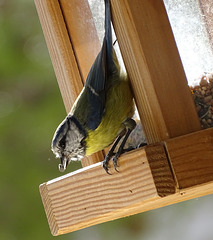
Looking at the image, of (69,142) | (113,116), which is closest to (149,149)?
(113,116)

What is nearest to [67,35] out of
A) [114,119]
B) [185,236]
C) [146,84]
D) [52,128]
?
[114,119]

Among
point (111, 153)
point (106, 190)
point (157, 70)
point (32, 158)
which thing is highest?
point (157, 70)

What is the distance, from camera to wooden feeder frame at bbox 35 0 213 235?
1.61m

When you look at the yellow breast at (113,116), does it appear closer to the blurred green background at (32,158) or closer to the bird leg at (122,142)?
the bird leg at (122,142)

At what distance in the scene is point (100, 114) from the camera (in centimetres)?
206

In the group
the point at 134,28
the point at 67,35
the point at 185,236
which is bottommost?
the point at 185,236

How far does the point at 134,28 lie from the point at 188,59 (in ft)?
0.70

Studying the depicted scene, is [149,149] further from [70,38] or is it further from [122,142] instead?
[70,38]

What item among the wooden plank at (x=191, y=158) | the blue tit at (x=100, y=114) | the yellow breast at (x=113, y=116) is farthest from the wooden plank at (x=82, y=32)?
the wooden plank at (x=191, y=158)

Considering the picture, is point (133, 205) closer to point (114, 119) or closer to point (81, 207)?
point (81, 207)

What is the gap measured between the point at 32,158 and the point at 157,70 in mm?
2071

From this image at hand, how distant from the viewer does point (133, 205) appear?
174 centimetres

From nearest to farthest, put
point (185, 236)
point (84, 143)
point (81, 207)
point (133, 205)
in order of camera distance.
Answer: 1. point (133, 205)
2. point (81, 207)
3. point (84, 143)
4. point (185, 236)

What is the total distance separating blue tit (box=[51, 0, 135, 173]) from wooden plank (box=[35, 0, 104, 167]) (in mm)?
126
